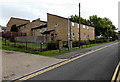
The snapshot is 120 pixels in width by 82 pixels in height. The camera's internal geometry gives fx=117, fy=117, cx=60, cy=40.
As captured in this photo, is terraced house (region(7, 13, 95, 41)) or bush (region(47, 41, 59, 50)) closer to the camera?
bush (region(47, 41, 59, 50))

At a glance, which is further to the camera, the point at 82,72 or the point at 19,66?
the point at 19,66

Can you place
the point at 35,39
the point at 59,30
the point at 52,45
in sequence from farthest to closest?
the point at 59,30, the point at 35,39, the point at 52,45

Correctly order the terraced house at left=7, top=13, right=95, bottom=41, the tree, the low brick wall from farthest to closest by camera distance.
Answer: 1. the tree
2. the terraced house at left=7, top=13, right=95, bottom=41
3. the low brick wall

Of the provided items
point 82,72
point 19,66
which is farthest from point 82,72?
point 19,66

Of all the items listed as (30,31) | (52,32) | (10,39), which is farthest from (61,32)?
(30,31)

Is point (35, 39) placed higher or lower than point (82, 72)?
higher

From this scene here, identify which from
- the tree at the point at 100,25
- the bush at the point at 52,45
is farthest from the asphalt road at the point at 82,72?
the tree at the point at 100,25

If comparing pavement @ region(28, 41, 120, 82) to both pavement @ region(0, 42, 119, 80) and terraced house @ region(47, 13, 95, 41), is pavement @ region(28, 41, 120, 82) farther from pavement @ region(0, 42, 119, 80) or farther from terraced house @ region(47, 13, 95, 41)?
terraced house @ region(47, 13, 95, 41)

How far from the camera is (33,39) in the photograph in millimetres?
26609

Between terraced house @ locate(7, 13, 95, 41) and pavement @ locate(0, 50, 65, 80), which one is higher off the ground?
terraced house @ locate(7, 13, 95, 41)

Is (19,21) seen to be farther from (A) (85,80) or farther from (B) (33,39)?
(A) (85,80)

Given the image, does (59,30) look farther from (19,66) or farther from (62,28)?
(19,66)

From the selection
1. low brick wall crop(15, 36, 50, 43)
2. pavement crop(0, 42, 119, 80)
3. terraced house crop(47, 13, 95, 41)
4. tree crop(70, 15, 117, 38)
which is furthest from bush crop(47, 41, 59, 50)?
tree crop(70, 15, 117, 38)

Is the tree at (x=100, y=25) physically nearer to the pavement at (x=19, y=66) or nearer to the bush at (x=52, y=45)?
the bush at (x=52, y=45)
